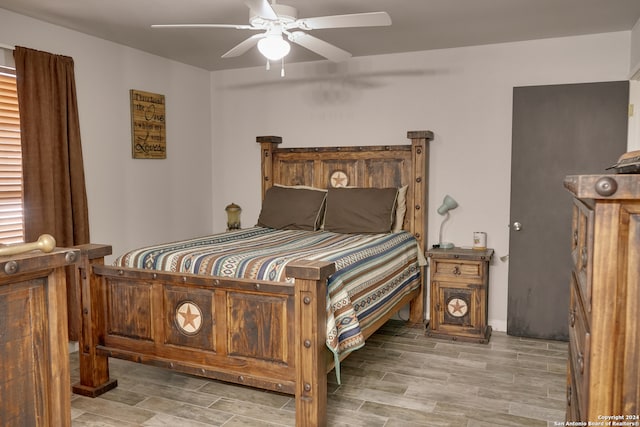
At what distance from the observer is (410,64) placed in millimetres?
4543

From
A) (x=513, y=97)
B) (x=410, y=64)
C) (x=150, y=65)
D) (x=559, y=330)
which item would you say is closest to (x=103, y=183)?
(x=150, y=65)

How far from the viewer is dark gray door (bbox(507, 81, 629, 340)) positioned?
3893 mm

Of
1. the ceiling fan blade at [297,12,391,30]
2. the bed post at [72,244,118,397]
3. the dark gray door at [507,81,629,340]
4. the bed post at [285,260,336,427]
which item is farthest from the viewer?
the dark gray door at [507,81,629,340]

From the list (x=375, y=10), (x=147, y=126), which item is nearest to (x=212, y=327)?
(x=375, y=10)

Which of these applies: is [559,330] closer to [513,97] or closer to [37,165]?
[513,97]

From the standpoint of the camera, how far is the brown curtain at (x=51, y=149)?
11.3 feet

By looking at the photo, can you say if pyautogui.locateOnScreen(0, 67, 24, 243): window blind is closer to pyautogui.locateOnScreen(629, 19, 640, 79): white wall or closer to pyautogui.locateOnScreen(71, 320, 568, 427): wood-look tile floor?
pyautogui.locateOnScreen(71, 320, 568, 427): wood-look tile floor

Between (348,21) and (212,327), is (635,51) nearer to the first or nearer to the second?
(348,21)

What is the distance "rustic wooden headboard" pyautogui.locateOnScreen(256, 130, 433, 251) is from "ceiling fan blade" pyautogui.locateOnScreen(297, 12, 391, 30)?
71.5 inches

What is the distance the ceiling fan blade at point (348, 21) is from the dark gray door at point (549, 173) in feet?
6.63

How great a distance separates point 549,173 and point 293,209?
2164 mm

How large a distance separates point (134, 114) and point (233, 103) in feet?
3.93

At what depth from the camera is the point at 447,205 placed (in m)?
4.30

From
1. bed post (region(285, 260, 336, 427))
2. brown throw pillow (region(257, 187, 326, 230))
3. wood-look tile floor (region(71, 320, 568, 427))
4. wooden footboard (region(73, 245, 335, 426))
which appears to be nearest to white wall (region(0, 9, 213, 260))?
brown throw pillow (region(257, 187, 326, 230))
